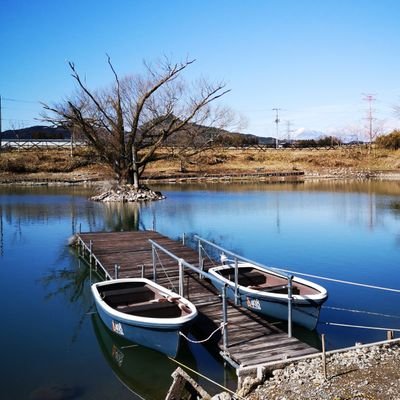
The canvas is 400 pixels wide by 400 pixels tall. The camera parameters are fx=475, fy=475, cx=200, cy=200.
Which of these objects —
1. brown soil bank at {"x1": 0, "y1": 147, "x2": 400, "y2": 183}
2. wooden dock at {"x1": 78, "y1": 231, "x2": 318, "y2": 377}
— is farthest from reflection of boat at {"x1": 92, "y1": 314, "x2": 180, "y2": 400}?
brown soil bank at {"x1": 0, "y1": 147, "x2": 400, "y2": 183}

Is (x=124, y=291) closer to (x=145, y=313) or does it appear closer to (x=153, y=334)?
(x=145, y=313)

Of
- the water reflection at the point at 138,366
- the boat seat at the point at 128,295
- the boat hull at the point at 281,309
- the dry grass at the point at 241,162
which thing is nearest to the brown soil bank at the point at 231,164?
the dry grass at the point at 241,162

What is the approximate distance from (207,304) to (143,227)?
1319cm

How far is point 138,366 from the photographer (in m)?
8.07

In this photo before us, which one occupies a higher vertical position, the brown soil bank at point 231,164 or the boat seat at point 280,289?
the brown soil bank at point 231,164

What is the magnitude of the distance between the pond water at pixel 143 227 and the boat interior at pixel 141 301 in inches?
26.9

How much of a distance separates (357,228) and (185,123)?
18921 millimetres

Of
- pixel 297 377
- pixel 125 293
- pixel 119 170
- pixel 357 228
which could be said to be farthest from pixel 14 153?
pixel 297 377

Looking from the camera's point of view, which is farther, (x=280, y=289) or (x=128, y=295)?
(x=128, y=295)

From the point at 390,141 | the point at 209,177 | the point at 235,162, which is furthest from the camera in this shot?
the point at 390,141

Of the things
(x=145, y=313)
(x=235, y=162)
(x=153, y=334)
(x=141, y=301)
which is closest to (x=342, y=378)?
(x=153, y=334)

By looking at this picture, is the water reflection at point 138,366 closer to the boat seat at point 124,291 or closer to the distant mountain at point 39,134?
the boat seat at point 124,291

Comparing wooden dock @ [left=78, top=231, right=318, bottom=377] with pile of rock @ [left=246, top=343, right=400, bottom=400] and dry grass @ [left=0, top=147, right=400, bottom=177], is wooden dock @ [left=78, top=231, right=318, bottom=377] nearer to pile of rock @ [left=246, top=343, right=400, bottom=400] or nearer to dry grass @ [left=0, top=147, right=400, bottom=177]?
pile of rock @ [left=246, top=343, right=400, bottom=400]

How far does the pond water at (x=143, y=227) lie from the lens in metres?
7.74
